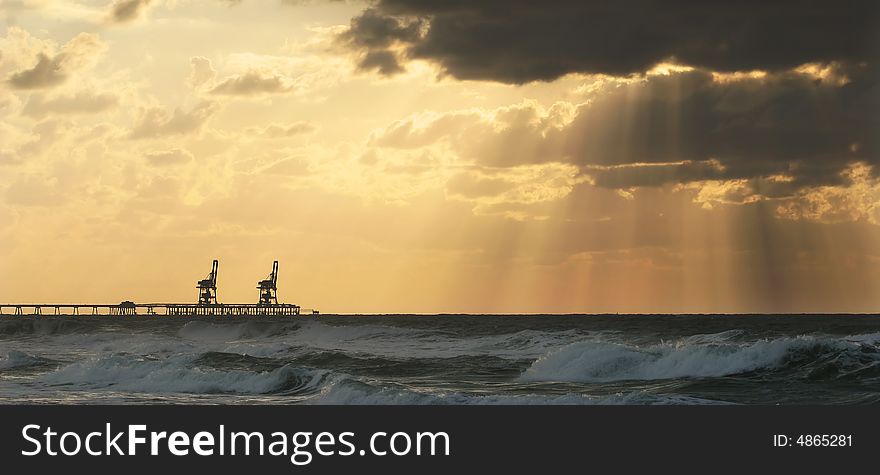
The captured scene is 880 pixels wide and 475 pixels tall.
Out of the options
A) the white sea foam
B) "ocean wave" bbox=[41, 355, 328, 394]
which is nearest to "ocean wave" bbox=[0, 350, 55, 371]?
the white sea foam

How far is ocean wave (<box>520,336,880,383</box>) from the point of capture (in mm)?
37812

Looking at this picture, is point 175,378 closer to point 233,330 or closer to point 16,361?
point 16,361

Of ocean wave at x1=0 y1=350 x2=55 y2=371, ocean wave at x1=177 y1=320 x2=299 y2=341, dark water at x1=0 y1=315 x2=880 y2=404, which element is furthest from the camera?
ocean wave at x1=177 y1=320 x2=299 y2=341

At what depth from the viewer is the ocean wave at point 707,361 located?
124 ft

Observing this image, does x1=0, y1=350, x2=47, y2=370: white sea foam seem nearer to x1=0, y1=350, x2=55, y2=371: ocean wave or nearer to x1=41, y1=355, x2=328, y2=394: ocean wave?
x1=0, y1=350, x2=55, y2=371: ocean wave

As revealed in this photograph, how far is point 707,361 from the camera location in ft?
130

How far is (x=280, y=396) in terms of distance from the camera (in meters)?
33.9

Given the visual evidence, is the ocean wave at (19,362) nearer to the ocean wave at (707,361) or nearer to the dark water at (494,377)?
the dark water at (494,377)

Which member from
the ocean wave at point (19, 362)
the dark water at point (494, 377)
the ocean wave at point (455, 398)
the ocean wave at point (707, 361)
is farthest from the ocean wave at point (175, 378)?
the ocean wave at point (707, 361)
